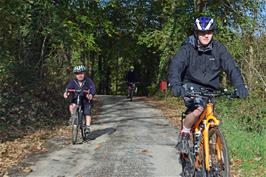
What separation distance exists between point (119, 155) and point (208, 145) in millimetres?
3650

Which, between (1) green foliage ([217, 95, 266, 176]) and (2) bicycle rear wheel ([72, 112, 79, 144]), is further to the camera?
(2) bicycle rear wheel ([72, 112, 79, 144])

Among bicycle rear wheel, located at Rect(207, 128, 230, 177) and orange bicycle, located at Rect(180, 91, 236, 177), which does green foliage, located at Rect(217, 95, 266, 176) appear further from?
bicycle rear wheel, located at Rect(207, 128, 230, 177)

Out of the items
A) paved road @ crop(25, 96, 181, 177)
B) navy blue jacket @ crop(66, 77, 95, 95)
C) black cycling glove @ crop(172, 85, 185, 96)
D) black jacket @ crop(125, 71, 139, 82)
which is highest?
black jacket @ crop(125, 71, 139, 82)

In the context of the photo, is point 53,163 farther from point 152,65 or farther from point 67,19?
point 152,65

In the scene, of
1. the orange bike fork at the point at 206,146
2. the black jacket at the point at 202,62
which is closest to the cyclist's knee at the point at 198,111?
the orange bike fork at the point at 206,146

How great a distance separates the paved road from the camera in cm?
743

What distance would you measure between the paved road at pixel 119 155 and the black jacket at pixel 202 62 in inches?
88.1

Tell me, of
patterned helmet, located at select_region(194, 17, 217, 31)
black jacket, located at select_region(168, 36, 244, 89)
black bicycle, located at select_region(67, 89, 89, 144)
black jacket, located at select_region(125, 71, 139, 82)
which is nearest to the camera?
patterned helmet, located at select_region(194, 17, 217, 31)

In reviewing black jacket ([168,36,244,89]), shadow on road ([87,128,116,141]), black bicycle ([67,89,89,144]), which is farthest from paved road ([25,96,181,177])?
black jacket ([168,36,244,89])

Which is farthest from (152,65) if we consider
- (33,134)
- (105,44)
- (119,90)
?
(33,134)

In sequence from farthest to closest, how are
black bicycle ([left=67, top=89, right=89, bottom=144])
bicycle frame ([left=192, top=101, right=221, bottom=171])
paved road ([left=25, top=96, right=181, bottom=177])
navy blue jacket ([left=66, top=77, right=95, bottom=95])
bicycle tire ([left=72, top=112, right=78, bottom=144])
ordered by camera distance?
1. navy blue jacket ([left=66, top=77, right=95, bottom=95])
2. black bicycle ([left=67, top=89, right=89, bottom=144])
3. bicycle tire ([left=72, top=112, right=78, bottom=144])
4. paved road ([left=25, top=96, right=181, bottom=177])
5. bicycle frame ([left=192, top=101, right=221, bottom=171])

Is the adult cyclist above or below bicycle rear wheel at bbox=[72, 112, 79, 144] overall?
above

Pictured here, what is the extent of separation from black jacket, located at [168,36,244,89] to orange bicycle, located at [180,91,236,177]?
13.1 inches

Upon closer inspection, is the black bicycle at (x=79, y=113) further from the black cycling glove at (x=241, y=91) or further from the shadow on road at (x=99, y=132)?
the black cycling glove at (x=241, y=91)
